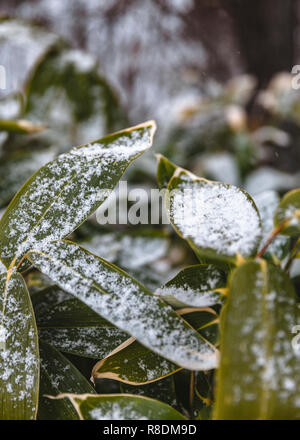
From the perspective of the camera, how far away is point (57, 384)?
334mm

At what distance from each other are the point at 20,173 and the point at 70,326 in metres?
0.31

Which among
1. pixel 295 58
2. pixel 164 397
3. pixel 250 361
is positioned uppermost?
pixel 295 58

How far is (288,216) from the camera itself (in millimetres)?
296

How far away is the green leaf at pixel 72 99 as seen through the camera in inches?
33.8

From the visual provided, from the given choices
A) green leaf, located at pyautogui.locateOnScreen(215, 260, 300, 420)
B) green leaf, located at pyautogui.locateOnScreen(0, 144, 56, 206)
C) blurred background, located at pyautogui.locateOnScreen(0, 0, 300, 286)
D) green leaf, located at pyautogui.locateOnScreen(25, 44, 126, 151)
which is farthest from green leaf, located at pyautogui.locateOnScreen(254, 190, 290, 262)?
green leaf, located at pyautogui.locateOnScreen(25, 44, 126, 151)

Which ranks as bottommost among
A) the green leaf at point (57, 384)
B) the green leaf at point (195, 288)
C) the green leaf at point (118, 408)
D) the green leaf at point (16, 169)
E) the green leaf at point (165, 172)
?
the green leaf at point (57, 384)

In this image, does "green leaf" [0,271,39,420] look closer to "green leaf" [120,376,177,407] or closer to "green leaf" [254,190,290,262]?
"green leaf" [120,376,177,407]

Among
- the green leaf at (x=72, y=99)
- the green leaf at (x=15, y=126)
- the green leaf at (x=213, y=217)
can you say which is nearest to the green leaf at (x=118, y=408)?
the green leaf at (x=213, y=217)

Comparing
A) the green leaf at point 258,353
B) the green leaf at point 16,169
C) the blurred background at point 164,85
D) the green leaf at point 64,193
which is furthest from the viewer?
the blurred background at point 164,85

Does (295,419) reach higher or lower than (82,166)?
lower

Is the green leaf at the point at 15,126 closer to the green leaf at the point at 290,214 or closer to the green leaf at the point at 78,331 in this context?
the green leaf at the point at 78,331

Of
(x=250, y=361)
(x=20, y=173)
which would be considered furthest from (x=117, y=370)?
(x=20, y=173)

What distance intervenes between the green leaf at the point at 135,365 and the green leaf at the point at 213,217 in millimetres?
77

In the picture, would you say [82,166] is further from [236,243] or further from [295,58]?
[295,58]
